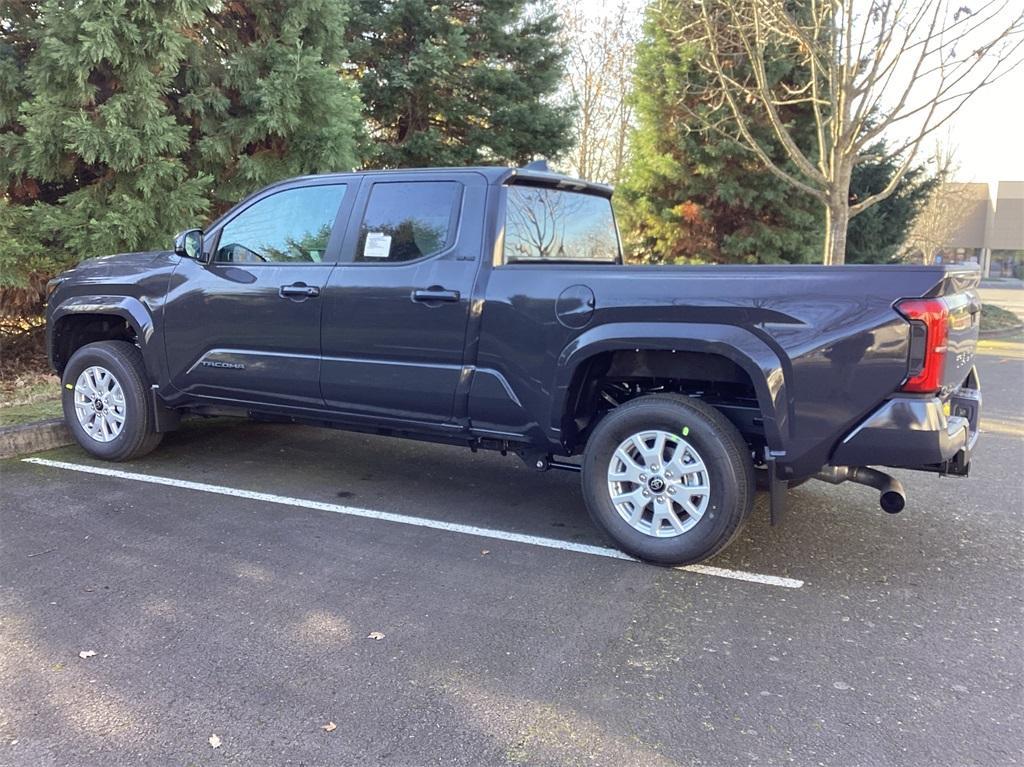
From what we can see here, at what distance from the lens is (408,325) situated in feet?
14.7

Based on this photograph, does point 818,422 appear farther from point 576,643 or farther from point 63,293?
point 63,293

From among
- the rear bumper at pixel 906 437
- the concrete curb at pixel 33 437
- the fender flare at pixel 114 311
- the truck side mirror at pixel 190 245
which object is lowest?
the concrete curb at pixel 33 437

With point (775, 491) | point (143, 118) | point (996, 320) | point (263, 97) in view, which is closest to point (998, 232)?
point (996, 320)

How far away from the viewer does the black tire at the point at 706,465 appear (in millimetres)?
3707

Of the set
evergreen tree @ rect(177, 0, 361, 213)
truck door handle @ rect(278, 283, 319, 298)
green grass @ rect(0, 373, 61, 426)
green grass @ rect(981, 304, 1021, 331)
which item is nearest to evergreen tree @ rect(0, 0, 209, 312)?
evergreen tree @ rect(177, 0, 361, 213)

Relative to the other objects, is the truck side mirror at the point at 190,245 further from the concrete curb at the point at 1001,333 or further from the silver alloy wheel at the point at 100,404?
the concrete curb at the point at 1001,333

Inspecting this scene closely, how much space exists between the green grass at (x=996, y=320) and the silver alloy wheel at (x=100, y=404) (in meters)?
16.8

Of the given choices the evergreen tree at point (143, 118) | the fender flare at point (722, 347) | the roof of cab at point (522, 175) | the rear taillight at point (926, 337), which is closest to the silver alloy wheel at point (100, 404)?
the roof of cab at point (522, 175)

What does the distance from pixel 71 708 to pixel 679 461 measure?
266cm

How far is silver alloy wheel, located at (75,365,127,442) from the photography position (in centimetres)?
562

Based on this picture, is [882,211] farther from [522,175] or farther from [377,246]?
[377,246]

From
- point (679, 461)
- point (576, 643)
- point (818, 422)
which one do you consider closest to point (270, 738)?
point (576, 643)

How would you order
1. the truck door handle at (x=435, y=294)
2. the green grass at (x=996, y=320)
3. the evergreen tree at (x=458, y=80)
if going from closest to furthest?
the truck door handle at (x=435, y=294) < the evergreen tree at (x=458, y=80) < the green grass at (x=996, y=320)

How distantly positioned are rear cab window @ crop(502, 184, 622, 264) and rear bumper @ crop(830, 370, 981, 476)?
2.01 metres
